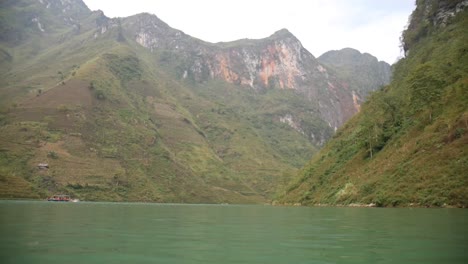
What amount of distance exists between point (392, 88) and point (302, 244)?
114 metres

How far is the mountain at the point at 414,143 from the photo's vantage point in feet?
208

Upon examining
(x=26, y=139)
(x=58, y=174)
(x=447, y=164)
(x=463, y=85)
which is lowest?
(x=58, y=174)

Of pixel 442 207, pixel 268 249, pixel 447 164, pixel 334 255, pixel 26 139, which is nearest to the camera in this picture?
pixel 334 255

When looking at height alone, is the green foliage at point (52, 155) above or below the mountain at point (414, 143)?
below

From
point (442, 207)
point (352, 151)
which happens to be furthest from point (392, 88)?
point (442, 207)

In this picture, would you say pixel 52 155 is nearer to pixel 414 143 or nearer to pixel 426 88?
pixel 426 88

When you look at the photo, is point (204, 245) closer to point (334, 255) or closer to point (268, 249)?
point (268, 249)

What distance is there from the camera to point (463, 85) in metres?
80.1

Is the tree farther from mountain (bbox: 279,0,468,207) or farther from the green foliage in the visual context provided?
the green foliage

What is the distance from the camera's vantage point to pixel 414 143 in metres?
78.0

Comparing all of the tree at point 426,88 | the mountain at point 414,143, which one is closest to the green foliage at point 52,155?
the mountain at point 414,143

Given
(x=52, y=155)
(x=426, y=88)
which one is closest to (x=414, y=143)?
(x=426, y=88)

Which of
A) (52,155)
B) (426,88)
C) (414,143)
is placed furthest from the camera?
(52,155)

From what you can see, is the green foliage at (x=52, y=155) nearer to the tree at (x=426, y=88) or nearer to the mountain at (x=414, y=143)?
the mountain at (x=414, y=143)
